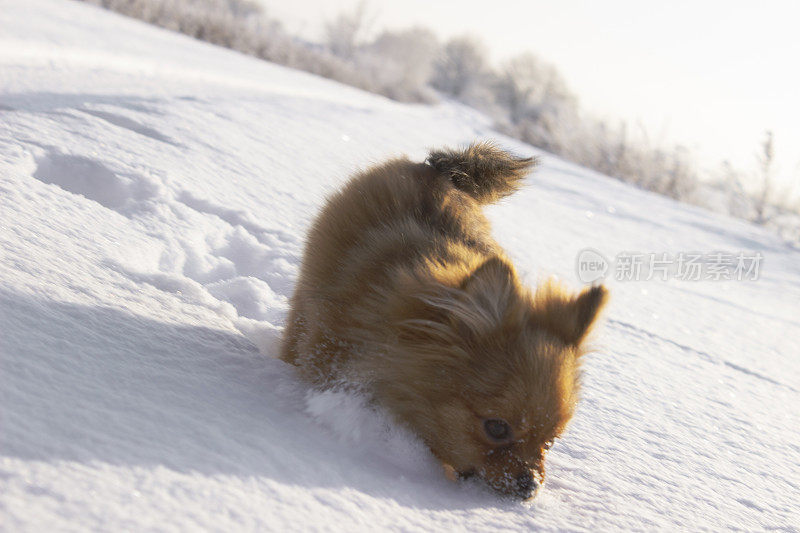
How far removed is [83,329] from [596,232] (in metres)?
5.59

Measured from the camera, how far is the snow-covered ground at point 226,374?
1.17 meters

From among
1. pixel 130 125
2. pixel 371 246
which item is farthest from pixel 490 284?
pixel 130 125

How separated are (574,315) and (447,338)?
0.41m

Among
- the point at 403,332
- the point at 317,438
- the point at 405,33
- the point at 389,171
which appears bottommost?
the point at 317,438

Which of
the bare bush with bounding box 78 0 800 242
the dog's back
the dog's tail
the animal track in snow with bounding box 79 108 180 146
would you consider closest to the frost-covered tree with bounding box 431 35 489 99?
the bare bush with bounding box 78 0 800 242

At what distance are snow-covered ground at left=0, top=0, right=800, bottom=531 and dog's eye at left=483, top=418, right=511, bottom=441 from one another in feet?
0.54

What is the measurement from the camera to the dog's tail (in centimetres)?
261

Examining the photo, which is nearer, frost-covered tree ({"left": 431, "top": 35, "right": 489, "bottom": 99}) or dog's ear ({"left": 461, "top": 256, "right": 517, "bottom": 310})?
dog's ear ({"left": 461, "top": 256, "right": 517, "bottom": 310})

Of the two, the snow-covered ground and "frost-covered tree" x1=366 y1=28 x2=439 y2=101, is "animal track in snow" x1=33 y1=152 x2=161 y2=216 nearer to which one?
the snow-covered ground

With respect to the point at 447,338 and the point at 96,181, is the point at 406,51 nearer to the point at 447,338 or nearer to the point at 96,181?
the point at 96,181

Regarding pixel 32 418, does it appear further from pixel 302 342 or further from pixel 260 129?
pixel 260 129

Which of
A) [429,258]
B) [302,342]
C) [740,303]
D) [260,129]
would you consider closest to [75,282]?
[302,342]

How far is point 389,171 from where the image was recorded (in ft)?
8.00

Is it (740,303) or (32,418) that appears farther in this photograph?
(740,303)
